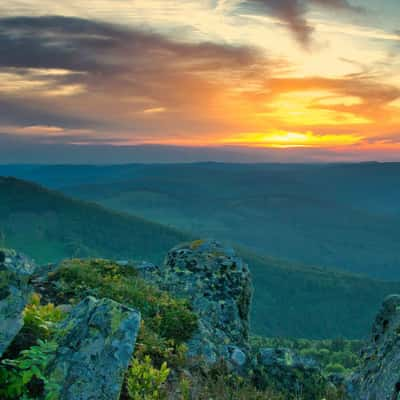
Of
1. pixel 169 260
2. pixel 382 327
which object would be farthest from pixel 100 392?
pixel 169 260

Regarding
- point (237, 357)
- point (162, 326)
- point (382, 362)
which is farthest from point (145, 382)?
point (382, 362)

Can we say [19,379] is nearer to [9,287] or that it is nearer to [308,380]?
[9,287]

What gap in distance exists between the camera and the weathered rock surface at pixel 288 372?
12.2 metres

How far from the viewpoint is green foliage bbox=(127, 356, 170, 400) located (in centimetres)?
772

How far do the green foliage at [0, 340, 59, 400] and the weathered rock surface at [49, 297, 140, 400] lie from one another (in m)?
0.17

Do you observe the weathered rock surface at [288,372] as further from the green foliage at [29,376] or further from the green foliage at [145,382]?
the green foliage at [29,376]

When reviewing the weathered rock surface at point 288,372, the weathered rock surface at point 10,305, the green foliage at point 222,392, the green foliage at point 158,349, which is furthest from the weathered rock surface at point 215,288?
the weathered rock surface at point 10,305

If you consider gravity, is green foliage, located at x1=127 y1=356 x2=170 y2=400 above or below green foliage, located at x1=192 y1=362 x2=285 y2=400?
above

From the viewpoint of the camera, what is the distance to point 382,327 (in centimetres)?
1243

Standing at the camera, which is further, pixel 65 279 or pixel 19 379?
pixel 65 279

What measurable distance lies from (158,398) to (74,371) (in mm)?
1610

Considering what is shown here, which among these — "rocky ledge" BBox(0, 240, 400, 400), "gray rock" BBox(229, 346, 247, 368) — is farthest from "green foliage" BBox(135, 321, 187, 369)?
"gray rock" BBox(229, 346, 247, 368)

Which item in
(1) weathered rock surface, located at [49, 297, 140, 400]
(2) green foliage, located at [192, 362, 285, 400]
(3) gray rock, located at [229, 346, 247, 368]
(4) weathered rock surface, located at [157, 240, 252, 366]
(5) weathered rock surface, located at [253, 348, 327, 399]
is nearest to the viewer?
(1) weathered rock surface, located at [49, 297, 140, 400]

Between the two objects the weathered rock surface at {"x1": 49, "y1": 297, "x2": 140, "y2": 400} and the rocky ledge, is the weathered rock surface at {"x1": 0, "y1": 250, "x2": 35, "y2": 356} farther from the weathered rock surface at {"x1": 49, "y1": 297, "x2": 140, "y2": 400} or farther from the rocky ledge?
the weathered rock surface at {"x1": 49, "y1": 297, "x2": 140, "y2": 400}
